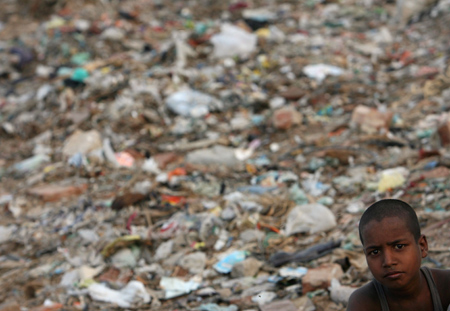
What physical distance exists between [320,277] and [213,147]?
2.58m

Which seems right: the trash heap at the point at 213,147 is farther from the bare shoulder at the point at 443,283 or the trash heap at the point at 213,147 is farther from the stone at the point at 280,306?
the bare shoulder at the point at 443,283

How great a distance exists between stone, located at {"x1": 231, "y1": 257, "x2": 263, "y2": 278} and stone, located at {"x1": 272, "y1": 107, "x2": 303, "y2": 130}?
2.44 meters

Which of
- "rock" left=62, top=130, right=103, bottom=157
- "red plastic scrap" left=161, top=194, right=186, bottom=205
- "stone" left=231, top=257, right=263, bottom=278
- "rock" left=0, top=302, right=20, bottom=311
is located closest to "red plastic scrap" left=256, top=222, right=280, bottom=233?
"stone" left=231, top=257, right=263, bottom=278

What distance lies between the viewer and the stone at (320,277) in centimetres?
262

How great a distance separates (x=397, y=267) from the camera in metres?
1.47

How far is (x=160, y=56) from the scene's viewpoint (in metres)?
→ 7.09

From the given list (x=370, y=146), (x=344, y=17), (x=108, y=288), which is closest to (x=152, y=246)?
(x=108, y=288)

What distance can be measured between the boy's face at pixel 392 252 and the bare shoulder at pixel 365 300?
11 cm

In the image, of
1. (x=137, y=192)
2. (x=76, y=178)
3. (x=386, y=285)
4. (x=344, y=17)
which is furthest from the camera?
(x=344, y=17)

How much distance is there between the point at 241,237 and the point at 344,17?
615cm

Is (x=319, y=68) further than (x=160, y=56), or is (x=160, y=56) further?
(x=160, y=56)

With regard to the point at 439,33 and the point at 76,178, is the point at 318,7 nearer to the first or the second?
the point at 439,33

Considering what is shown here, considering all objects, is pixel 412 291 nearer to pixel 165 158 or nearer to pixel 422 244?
pixel 422 244

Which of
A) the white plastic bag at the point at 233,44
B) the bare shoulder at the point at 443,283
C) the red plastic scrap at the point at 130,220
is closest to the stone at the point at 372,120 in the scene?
the red plastic scrap at the point at 130,220
